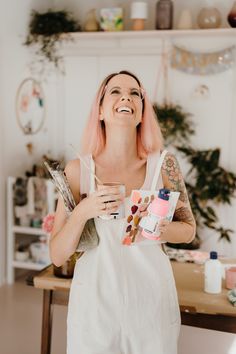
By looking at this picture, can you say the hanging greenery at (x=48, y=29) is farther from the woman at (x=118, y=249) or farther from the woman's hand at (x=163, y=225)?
the woman's hand at (x=163, y=225)

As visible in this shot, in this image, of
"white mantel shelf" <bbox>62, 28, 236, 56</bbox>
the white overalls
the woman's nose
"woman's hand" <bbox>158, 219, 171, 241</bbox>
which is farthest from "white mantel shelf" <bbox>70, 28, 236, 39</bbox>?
"woman's hand" <bbox>158, 219, 171, 241</bbox>

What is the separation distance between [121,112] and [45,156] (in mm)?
3071

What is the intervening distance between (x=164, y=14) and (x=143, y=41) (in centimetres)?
36

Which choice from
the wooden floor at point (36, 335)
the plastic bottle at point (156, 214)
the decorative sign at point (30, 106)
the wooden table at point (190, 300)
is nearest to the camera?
the plastic bottle at point (156, 214)

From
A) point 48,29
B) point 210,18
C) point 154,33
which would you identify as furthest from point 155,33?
point 48,29

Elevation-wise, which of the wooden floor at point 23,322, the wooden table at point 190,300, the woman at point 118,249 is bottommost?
the wooden floor at point 23,322

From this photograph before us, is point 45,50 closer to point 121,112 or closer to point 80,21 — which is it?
point 80,21

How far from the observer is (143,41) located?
439cm

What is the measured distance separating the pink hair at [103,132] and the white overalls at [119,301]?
16 cm

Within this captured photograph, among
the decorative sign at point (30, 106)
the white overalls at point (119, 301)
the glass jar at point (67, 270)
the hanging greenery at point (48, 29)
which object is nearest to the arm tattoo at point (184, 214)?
the white overalls at point (119, 301)

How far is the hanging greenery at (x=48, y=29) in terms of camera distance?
14.2 ft

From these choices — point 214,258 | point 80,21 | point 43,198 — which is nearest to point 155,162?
point 214,258

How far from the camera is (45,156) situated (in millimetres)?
4504

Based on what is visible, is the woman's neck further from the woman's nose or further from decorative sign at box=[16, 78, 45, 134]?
decorative sign at box=[16, 78, 45, 134]
